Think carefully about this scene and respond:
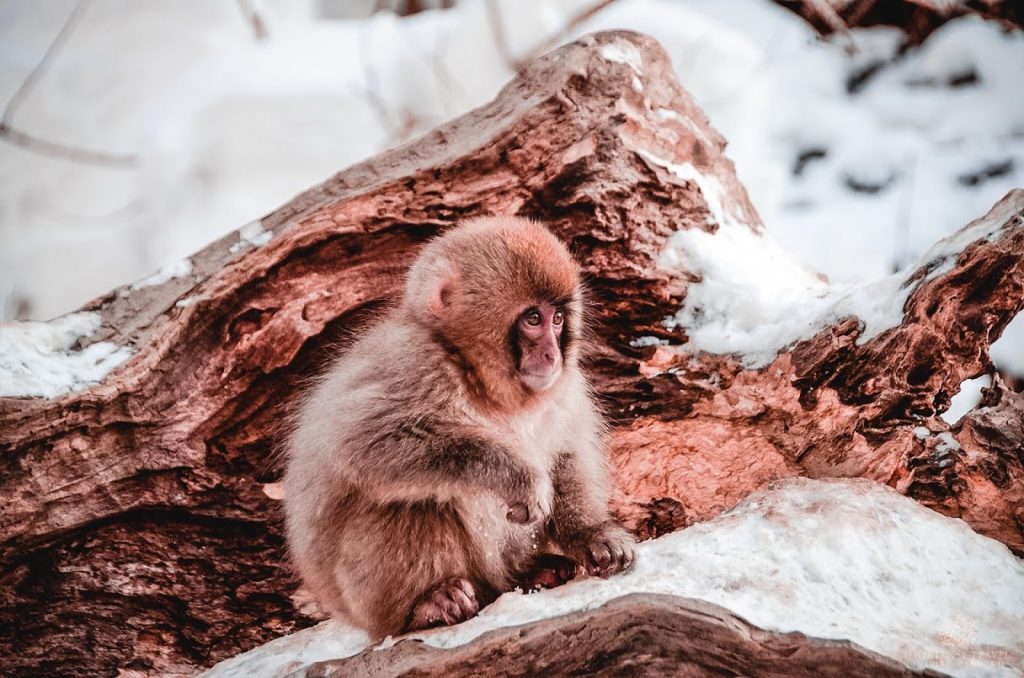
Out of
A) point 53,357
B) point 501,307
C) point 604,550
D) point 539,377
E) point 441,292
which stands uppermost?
point 53,357

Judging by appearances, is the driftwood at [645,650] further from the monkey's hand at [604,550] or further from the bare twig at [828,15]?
the bare twig at [828,15]

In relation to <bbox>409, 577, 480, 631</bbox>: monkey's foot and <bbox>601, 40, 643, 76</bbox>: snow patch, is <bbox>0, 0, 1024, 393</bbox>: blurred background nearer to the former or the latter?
<bbox>601, 40, 643, 76</bbox>: snow patch

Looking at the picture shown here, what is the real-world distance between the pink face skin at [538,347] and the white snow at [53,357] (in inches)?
57.1

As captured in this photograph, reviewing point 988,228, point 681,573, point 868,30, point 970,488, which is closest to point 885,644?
point 681,573

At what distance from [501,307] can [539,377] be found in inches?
11.2

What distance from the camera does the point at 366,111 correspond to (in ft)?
26.0

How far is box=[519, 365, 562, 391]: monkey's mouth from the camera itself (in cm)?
318

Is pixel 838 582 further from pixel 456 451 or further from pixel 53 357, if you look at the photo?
pixel 53 357


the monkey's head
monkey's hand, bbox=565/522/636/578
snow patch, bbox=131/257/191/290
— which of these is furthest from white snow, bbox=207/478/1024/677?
snow patch, bbox=131/257/191/290

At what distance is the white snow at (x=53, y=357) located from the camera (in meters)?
3.23

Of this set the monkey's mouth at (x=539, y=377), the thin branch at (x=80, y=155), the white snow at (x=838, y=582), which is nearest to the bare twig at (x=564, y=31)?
the thin branch at (x=80, y=155)

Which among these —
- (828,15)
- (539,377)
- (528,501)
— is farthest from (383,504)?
(828,15)

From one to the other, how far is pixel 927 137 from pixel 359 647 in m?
5.07

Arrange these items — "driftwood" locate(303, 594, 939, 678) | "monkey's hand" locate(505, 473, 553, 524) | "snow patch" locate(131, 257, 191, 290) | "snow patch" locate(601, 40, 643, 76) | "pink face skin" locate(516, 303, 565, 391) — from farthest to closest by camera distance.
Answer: "snow patch" locate(601, 40, 643, 76), "snow patch" locate(131, 257, 191, 290), "pink face skin" locate(516, 303, 565, 391), "monkey's hand" locate(505, 473, 553, 524), "driftwood" locate(303, 594, 939, 678)
